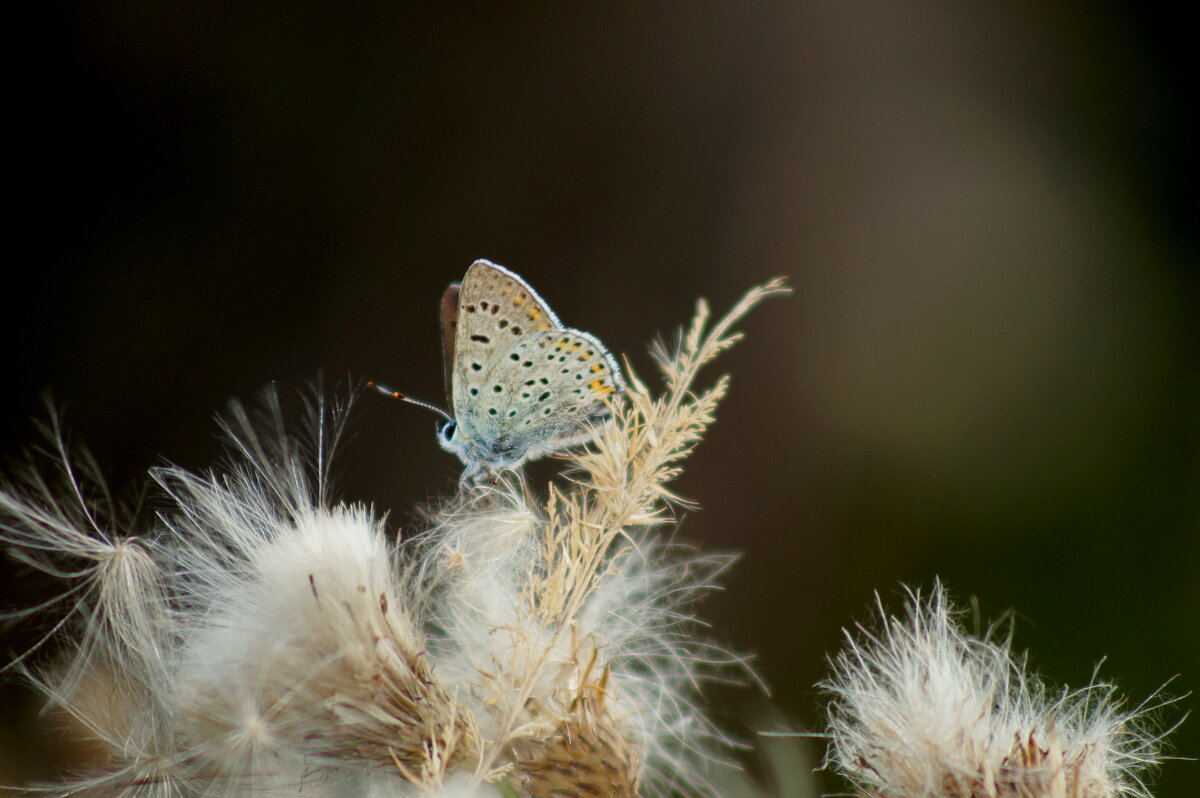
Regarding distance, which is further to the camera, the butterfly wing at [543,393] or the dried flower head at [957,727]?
the butterfly wing at [543,393]

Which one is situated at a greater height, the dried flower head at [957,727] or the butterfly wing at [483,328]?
the butterfly wing at [483,328]

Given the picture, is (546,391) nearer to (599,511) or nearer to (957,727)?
(599,511)

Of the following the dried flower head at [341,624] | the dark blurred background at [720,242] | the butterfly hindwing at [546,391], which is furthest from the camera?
the dark blurred background at [720,242]

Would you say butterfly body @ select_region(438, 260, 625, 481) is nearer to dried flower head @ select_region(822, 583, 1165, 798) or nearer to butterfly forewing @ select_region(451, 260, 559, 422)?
butterfly forewing @ select_region(451, 260, 559, 422)

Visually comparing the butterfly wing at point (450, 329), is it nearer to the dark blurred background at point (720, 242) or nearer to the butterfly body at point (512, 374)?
the butterfly body at point (512, 374)

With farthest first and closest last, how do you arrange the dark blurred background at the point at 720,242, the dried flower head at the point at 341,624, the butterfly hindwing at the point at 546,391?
the dark blurred background at the point at 720,242, the butterfly hindwing at the point at 546,391, the dried flower head at the point at 341,624

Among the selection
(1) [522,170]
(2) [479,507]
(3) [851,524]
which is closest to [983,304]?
(3) [851,524]

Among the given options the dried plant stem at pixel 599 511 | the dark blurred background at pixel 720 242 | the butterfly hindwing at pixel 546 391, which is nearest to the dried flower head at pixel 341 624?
the dried plant stem at pixel 599 511
